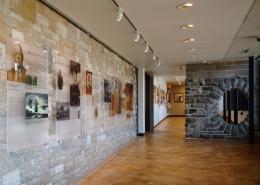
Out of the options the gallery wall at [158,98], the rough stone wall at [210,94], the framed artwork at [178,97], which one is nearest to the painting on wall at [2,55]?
the rough stone wall at [210,94]

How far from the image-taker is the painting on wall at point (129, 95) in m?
8.34

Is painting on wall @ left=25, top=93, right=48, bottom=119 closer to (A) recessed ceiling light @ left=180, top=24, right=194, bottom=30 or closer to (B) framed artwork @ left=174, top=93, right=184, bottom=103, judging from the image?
(A) recessed ceiling light @ left=180, top=24, right=194, bottom=30

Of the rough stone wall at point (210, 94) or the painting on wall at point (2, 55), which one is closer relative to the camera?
the painting on wall at point (2, 55)

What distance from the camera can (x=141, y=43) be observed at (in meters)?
6.11

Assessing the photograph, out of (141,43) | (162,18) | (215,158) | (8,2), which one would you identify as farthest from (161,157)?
(8,2)

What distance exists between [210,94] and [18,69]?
7788mm

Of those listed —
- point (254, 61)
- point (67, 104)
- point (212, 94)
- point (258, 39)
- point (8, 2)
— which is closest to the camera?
point (8, 2)

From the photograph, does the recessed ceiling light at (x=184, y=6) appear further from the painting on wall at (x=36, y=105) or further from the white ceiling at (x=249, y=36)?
the painting on wall at (x=36, y=105)

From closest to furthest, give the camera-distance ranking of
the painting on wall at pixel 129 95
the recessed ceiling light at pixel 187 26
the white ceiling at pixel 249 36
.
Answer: the white ceiling at pixel 249 36 < the recessed ceiling light at pixel 187 26 < the painting on wall at pixel 129 95

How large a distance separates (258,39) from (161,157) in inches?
139

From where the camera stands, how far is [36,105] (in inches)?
130

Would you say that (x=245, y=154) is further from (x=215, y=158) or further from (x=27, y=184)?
(x=27, y=184)

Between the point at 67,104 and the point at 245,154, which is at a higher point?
the point at 67,104

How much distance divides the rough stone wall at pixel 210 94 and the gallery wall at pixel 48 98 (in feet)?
15.0
